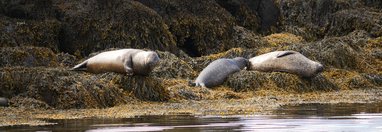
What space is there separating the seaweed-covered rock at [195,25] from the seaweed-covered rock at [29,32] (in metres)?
2.69

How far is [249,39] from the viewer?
1967 cm

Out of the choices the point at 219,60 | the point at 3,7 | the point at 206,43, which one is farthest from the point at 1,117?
the point at 206,43

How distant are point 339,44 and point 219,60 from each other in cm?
267

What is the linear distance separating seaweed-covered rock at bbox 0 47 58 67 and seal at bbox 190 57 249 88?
2158 mm

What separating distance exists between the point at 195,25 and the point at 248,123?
10.2 meters

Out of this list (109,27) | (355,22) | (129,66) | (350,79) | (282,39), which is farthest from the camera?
(355,22)

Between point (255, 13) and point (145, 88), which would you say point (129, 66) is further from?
point (255, 13)

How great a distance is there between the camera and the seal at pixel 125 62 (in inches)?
476

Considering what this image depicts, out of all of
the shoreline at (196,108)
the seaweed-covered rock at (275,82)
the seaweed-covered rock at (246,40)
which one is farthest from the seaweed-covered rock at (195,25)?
the shoreline at (196,108)

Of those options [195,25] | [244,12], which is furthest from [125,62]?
[244,12]

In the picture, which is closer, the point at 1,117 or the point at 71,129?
the point at 71,129

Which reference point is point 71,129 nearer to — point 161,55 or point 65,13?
point 161,55

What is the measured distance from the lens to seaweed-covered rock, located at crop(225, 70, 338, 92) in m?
13.8

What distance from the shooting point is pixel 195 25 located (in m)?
18.5
